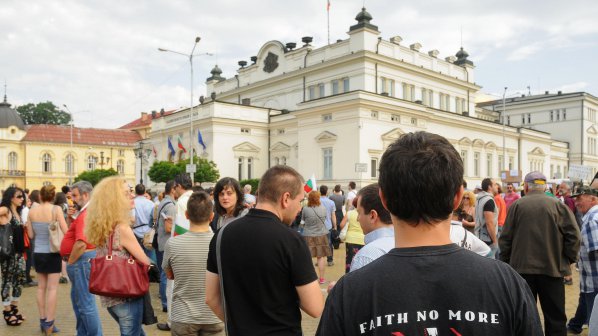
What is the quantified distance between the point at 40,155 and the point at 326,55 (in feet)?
195

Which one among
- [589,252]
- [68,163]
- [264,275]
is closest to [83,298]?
[264,275]

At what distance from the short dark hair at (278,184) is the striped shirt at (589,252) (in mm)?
4117

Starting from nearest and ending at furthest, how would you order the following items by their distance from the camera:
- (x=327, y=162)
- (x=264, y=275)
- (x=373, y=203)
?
1. (x=264, y=275)
2. (x=373, y=203)
3. (x=327, y=162)

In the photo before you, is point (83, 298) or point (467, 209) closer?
point (83, 298)

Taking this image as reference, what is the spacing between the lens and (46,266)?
724 cm

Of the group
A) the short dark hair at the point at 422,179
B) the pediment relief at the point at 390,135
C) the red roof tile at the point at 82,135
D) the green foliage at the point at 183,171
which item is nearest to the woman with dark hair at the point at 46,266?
the short dark hair at the point at 422,179

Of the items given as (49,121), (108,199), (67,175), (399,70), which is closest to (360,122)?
(399,70)

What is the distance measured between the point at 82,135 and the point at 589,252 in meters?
94.1

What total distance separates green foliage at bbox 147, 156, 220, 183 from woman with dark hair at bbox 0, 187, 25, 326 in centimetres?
3113

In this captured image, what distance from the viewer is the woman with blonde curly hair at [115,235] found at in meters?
4.77

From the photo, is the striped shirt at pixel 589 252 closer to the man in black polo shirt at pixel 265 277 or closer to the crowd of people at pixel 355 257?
the crowd of people at pixel 355 257

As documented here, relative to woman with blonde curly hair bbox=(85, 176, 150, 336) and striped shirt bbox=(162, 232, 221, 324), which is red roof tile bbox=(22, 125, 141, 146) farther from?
striped shirt bbox=(162, 232, 221, 324)

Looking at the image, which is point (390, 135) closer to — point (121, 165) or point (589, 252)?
point (589, 252)

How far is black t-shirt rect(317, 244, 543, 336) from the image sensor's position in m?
1.65
